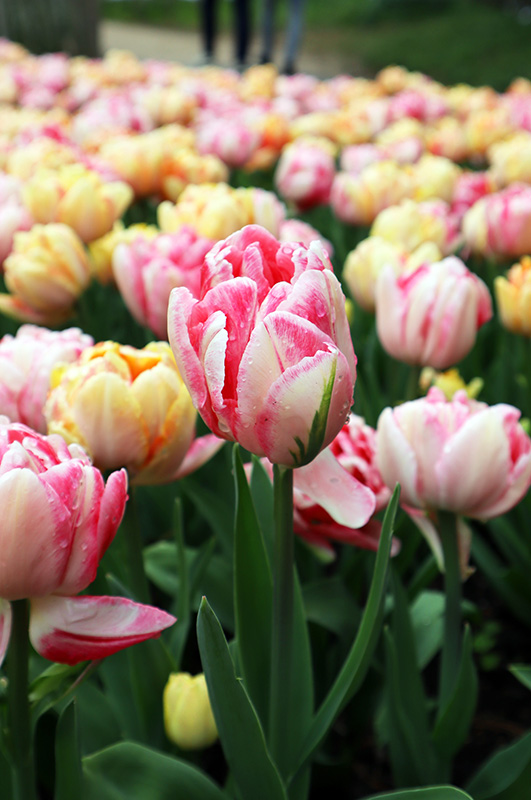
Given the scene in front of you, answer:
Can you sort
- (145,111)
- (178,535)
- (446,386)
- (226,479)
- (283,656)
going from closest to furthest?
(283,656) → (178,535) → (226,479) → (446,386) → (145,111)

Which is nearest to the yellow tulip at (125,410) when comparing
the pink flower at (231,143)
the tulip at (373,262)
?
the tulip at (373,262)

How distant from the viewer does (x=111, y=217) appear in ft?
5.06

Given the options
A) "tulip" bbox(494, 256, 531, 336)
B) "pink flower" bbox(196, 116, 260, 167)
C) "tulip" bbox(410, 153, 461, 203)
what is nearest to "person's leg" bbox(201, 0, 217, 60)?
"pink flower" bbox(196, 116, 260, 167)

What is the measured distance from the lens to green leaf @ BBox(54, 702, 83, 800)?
2.13 feet

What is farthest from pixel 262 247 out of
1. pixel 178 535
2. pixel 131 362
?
pixel 178 535

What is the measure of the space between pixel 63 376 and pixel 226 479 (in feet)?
1.34

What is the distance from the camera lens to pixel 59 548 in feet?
1.75

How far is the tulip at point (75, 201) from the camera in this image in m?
1.48

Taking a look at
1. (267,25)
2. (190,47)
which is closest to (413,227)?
(267,25)

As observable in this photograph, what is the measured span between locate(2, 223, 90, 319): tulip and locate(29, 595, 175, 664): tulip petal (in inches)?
30.2

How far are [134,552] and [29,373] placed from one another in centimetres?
21

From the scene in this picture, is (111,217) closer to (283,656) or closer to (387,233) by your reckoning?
(387,233)

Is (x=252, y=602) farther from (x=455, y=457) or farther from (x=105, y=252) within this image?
(x=105, y=252)

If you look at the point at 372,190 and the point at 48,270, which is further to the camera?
the point at 372,190
